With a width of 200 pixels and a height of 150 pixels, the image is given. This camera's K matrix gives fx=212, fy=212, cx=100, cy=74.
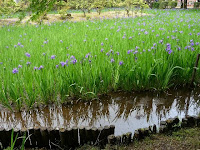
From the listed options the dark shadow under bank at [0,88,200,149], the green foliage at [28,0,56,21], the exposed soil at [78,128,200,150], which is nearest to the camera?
the green foliage at [28,0,56,21]

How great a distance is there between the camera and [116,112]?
3.25m

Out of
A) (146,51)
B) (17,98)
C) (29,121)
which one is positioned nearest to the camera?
(29,121)

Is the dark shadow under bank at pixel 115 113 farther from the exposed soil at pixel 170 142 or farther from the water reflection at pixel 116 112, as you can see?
the exposed soil at pixel 170 142

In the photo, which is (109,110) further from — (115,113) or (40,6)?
(40,6)

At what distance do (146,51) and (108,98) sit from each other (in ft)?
4.10

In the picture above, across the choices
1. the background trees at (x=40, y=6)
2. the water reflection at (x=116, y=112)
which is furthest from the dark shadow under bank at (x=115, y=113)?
the background trees at (x=40, y=6)

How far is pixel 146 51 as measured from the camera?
416 centimetres

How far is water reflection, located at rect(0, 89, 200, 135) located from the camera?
2986mm

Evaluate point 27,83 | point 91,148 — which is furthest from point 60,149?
point 27,83

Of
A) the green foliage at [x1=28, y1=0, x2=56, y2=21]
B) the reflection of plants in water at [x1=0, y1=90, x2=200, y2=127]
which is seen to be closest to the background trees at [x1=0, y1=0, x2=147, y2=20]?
the green foliage at [x1=28, y1=0, x2=56, y2=21]

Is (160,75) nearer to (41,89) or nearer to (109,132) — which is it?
(109,132)

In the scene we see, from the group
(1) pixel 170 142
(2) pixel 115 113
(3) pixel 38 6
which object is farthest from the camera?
(2) pixel 115 113

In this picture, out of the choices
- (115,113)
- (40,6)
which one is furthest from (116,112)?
(40,6)

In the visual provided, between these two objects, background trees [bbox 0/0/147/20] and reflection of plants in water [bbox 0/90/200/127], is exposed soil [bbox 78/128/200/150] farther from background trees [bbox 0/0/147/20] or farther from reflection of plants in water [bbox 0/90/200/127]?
background trees [bbox 0/0/147/20]
